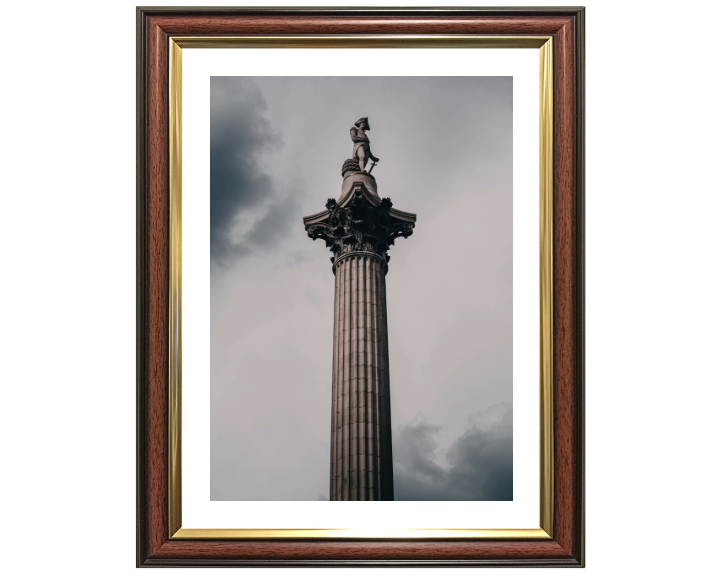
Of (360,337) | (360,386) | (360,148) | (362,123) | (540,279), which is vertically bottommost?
(360,386)

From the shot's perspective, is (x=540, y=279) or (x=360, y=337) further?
(x=360, y=337)

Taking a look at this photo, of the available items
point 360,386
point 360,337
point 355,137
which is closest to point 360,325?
point 360,337

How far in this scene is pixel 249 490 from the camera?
5266 millimetres

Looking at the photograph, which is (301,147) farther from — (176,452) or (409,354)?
(176,452)

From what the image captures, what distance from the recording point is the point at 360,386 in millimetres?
6672

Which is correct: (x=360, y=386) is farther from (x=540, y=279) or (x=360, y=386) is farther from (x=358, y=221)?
(x=540, y=279)

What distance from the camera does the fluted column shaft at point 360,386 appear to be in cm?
551

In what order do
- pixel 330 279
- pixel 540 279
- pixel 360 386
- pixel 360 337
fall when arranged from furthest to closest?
pixel 360 337, pixel 360 386, pixel 330 279, pixel 540 279

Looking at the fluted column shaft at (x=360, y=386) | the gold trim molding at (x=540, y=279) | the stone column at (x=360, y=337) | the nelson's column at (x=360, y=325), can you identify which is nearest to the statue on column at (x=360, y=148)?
the nelson's column at (x=360, y=325)

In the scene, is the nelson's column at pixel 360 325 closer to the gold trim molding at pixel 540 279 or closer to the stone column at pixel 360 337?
the stone column at pixel 360 337

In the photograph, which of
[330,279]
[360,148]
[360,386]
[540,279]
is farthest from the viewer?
[360,386]

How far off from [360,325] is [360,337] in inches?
5.0

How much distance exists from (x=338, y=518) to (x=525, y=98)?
377 centimetres

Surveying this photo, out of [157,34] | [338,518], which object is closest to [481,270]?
[338,518]
